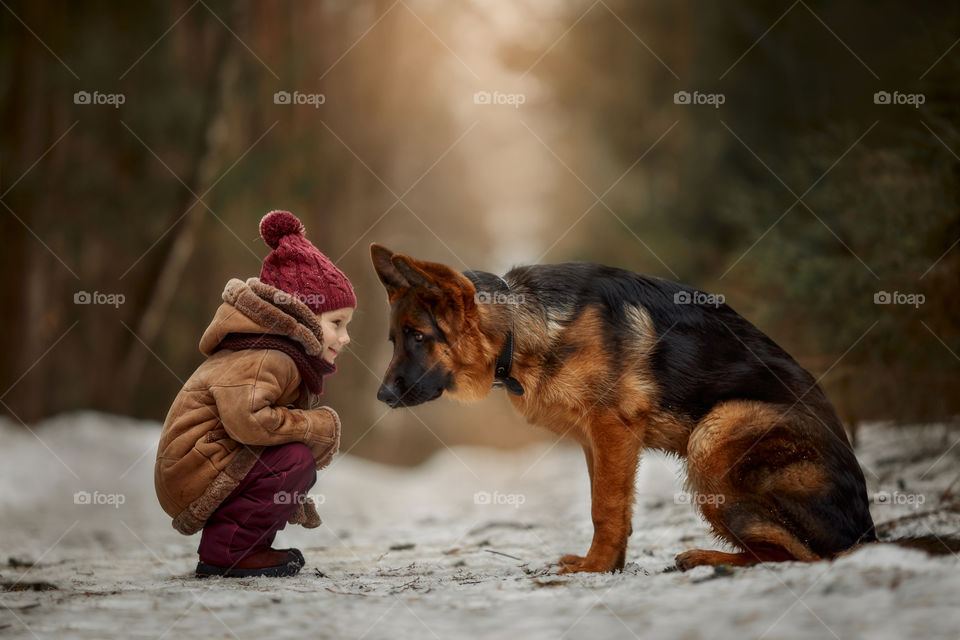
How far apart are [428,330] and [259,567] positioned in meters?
1.53

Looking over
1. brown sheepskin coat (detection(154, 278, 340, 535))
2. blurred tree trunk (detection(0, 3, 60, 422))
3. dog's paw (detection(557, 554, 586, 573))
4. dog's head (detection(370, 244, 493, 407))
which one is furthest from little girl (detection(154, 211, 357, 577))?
blurred tree trunk (detection(0, 3, 60, 422))

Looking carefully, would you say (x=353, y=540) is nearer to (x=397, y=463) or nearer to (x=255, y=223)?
(x=255, y=223)

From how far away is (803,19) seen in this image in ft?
38.7

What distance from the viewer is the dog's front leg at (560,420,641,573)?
4527mm

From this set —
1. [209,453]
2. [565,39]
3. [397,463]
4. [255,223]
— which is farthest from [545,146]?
[209,453]

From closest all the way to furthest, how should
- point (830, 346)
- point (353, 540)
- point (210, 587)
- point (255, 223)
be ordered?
point (210, 587)
point (353, 540)
point (830, 346)
point (255, 223)

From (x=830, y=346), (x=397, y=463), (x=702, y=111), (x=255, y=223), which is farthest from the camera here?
(x=397, y=463)

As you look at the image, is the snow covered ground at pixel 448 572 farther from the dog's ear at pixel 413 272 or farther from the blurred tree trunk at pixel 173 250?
the blurred tree trunk at pixel 173 250

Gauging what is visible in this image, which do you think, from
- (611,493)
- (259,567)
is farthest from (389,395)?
(611,493)

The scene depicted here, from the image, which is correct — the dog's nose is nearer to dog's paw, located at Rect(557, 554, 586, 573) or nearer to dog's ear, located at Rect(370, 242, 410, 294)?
dog's ear, located at Rect(370, 242, 410, 294)

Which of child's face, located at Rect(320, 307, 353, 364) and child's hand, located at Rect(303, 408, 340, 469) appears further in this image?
child's face, located at Rect(320, 307, 353, 364)

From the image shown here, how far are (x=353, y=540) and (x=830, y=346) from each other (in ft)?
18.9

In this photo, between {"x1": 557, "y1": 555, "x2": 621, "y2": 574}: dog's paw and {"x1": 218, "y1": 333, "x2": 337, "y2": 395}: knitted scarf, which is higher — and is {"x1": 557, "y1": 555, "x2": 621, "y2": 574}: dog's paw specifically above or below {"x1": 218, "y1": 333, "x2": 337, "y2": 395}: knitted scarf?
below

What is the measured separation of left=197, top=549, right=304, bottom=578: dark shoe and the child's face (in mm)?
1073
